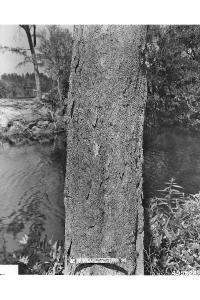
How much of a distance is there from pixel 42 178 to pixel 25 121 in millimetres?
339

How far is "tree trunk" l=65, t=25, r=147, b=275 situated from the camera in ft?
7.40

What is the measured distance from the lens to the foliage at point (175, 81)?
103 inches

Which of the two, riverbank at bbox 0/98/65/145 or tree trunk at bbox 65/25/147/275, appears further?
riverbank at bbox 0/98/65/145

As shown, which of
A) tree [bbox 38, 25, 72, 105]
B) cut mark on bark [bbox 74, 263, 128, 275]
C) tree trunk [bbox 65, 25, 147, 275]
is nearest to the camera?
tree trunk [bbox 65, 25, 147, 275]

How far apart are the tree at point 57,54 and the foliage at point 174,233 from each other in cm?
85

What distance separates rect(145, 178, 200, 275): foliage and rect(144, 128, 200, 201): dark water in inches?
2.0

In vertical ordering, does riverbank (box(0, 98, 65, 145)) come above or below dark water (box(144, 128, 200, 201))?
above

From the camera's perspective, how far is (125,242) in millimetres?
2416

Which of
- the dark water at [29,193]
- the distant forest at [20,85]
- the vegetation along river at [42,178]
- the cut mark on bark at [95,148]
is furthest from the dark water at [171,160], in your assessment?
the distant forest at [20,85]

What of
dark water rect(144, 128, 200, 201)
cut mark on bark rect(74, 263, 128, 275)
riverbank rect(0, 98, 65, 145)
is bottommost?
cut mark on bark rect(74, 263, 128, 275)

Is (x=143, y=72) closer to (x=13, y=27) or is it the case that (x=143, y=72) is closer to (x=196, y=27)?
(x=196, y=27)

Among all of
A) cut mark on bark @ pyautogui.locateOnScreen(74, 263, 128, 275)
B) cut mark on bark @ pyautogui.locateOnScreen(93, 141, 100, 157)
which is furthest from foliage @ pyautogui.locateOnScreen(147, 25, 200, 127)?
cut mark on bark @ pyautogui.locateOnScreen(74, 263, 128, 275)

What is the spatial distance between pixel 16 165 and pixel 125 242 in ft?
2.47

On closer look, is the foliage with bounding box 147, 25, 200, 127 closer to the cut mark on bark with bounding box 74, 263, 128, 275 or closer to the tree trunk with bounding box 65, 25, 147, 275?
the tree trunk with bounding box 65, 25, 147, 275
